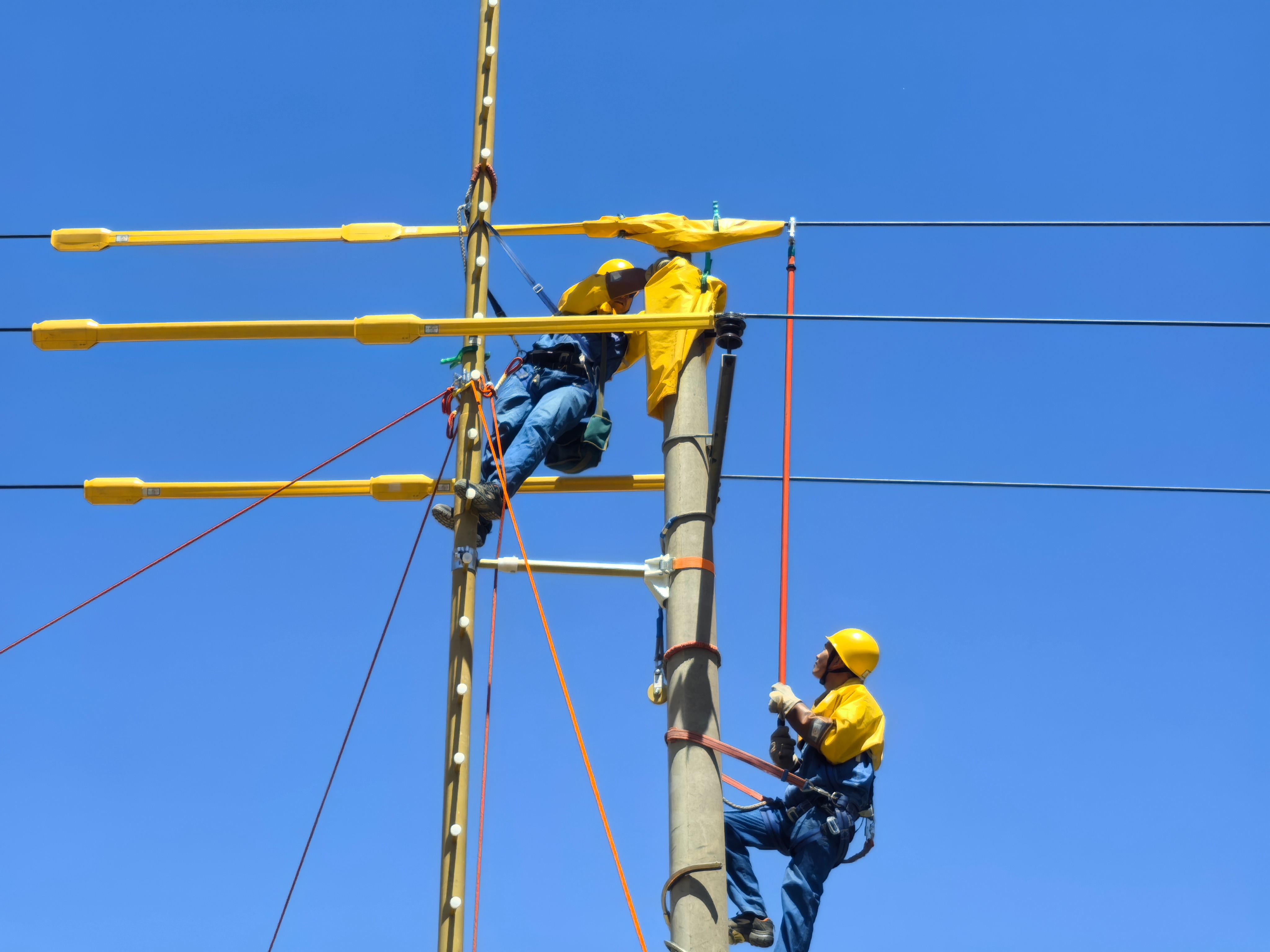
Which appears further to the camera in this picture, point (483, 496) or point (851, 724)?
point (483, 496)

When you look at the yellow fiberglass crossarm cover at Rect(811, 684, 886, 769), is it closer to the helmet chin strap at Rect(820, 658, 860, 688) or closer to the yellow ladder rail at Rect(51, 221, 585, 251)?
the helmet chin strap at Rect(820, 658, 860, 688)

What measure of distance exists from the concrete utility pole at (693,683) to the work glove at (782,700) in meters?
0.37

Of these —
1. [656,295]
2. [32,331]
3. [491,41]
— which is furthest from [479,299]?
[32,331]

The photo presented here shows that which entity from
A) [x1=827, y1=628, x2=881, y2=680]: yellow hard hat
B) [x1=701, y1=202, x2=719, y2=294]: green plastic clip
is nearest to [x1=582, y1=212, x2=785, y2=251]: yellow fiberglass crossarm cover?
[x1=701, y1=202, x2=719, y2=294]: green plastic clip

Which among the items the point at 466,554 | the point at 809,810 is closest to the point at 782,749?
the point at 809,810

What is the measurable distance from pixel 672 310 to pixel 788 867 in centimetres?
243

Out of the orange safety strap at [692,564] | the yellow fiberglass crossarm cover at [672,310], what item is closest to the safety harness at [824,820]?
the orange safety strap at [692,564]

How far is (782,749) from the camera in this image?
6688mm

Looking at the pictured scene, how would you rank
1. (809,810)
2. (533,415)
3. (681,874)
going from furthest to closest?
(533,415) → (809,810) → (681,874)

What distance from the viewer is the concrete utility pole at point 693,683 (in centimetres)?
579

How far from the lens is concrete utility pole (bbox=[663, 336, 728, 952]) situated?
579cm

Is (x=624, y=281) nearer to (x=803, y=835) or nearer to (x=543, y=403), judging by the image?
(x=543, y=403)

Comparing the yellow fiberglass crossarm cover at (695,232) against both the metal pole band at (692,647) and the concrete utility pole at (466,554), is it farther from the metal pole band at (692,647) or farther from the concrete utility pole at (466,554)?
the metal pole band at (692,647)

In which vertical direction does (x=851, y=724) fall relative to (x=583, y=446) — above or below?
below
